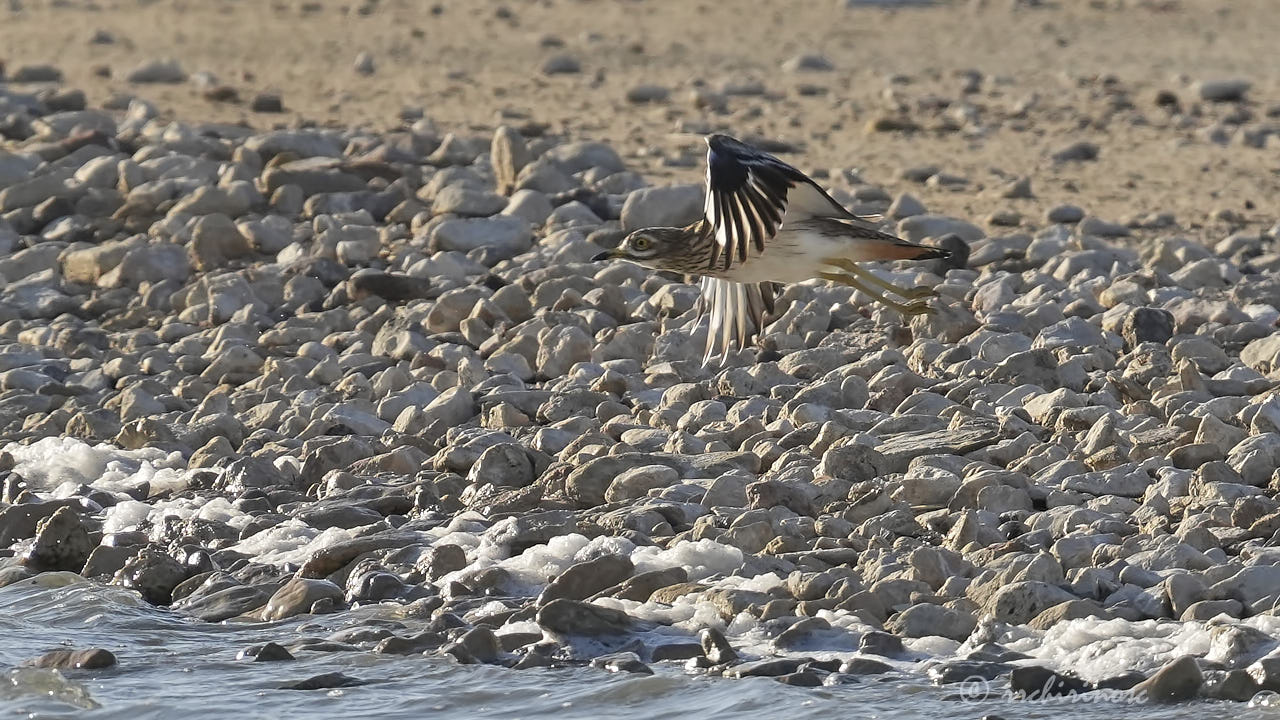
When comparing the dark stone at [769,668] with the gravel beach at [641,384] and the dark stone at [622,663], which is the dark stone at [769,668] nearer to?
the gravel beach at [641,384]

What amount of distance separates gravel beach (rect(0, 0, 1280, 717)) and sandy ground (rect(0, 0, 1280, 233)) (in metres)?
0.08

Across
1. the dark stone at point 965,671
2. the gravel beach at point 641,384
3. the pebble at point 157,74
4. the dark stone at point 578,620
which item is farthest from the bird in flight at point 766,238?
the pebble at point 157,74

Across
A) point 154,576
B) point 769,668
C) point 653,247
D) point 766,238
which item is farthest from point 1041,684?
point 154,576

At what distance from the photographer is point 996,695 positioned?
18.7ft

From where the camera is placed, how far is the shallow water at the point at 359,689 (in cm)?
571

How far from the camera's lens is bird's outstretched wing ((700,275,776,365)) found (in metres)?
8.51

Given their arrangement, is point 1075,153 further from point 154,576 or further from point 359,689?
point 359,689

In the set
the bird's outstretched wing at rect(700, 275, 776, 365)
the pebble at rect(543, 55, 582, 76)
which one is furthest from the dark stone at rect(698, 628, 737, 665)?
the pebble at rect(543, 55, 582, 76)

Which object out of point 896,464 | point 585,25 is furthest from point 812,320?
point 585,25

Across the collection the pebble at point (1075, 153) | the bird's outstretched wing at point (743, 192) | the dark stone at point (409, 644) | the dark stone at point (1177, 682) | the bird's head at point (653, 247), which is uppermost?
the bird's outstretched wing at point (743, 192)

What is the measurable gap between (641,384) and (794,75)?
→ 794cm

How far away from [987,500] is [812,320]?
8.26 ft

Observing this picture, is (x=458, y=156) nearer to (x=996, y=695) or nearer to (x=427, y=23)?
(x=427, y=23)

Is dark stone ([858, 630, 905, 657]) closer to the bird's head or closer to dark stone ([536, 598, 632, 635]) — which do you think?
dark stone ([536, 598, 632, 635])
